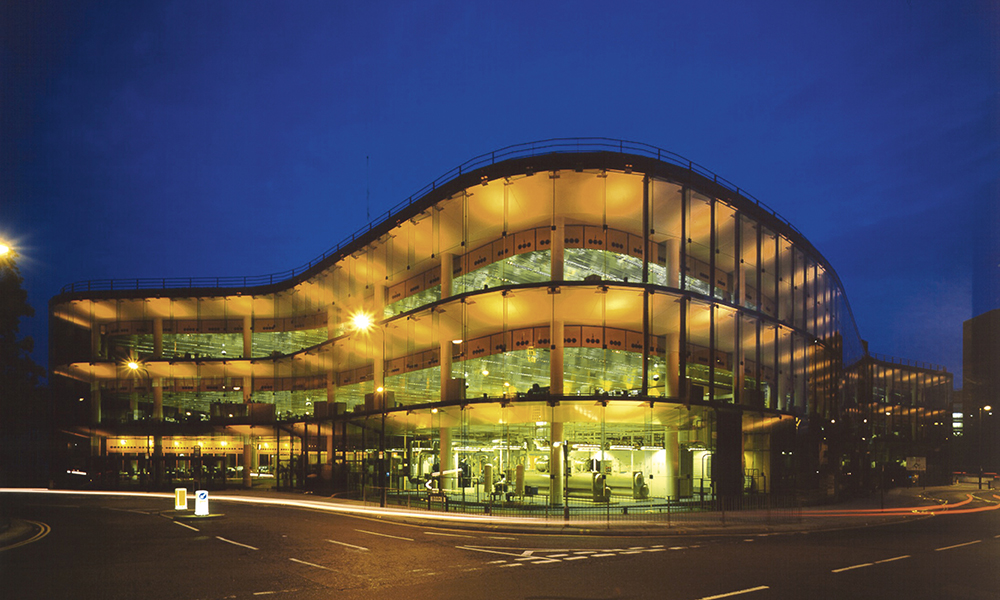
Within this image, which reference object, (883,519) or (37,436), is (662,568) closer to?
(883,519)

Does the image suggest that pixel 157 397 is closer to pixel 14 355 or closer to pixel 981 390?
pixel 14 355

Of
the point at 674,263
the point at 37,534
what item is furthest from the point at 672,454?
the point at 37,534

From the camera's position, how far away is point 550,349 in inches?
1460

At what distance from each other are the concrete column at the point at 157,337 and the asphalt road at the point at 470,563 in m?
44.3

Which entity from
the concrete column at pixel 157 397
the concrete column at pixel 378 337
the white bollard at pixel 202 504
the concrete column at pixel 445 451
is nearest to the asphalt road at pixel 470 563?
the white bollard at pixel 202 504

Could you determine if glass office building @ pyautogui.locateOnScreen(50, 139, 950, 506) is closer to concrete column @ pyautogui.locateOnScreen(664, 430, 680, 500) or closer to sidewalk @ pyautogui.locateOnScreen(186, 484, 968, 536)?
concrete column @ pyautogui.locateOnScreen(664, 430, 680, 500)

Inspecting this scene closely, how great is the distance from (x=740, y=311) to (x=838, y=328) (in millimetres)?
36976

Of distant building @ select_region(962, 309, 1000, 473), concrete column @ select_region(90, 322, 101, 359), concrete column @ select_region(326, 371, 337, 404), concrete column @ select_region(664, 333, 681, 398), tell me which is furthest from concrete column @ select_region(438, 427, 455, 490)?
distant building @ select_region(962, 309, 1000, 473)

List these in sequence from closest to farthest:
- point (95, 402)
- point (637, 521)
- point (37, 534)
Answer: point (37, 534)
point (637, 521)
point (95, 402)

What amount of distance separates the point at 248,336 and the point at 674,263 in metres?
43.0

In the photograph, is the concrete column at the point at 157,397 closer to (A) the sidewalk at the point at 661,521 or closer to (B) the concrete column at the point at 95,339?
(B) the concrete column at the point at 95,339

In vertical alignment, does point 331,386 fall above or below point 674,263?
below

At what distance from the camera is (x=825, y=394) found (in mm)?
62719

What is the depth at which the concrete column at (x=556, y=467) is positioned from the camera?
34625 millimetres
